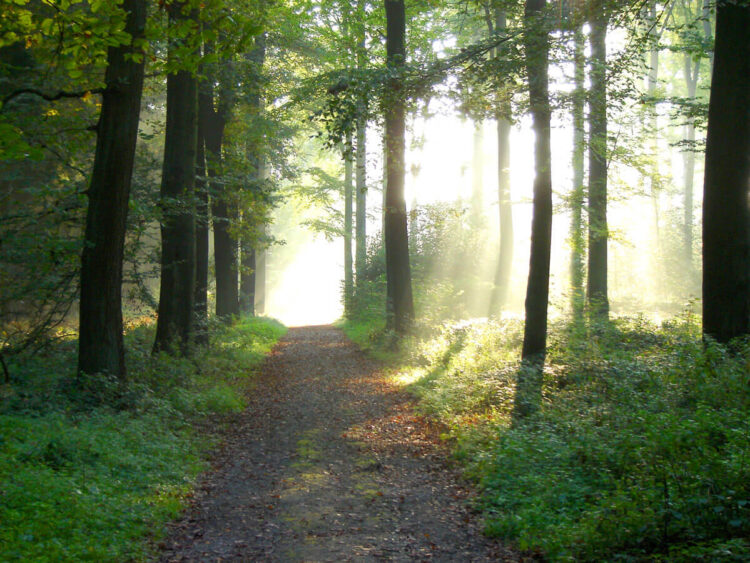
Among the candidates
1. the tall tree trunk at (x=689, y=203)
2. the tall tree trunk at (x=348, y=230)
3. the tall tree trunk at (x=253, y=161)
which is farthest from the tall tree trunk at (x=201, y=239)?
the tall tree trunk at (x=689, y=203)

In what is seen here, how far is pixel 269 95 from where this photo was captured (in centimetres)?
1791

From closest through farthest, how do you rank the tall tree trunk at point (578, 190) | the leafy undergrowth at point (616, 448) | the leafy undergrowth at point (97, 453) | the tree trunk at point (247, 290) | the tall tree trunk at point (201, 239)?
the leafy undergrowth at point (616, 448) < the leafy undergrowth at point (97, 453) < the tall tree trunk at point (578, 190) < the tall tree trunk at point (201, 239) < the tree trunk at point (247, 290)

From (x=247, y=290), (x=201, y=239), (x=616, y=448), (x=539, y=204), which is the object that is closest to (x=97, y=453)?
(x=616, y=448)

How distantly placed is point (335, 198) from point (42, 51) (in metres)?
26.8

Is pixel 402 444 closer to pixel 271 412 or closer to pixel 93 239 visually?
pixel 271 412

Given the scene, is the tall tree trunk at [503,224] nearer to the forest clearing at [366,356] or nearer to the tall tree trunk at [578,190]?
the tall tree trunk at [578,190]

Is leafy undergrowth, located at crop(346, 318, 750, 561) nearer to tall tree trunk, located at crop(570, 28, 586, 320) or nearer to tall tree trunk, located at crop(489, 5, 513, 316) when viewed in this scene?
tall tree trunk, located at crop(570, 28, 586, 320)

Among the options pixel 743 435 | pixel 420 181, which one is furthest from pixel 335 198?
pixel 743 435

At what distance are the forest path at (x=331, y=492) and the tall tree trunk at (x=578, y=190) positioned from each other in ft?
21.0

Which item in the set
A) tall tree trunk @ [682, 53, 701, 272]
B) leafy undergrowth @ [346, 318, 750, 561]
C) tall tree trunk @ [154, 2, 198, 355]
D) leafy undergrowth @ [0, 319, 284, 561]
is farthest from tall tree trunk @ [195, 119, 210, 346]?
tall tree trunk @ [682, 53, 701, 272]

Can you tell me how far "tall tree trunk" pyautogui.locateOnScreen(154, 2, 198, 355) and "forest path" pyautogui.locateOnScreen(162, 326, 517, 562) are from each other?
8.45 ft

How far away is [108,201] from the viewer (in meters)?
8.42

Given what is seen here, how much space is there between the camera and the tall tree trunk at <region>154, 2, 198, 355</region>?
41.2 feet

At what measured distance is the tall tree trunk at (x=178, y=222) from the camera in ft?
41.2
